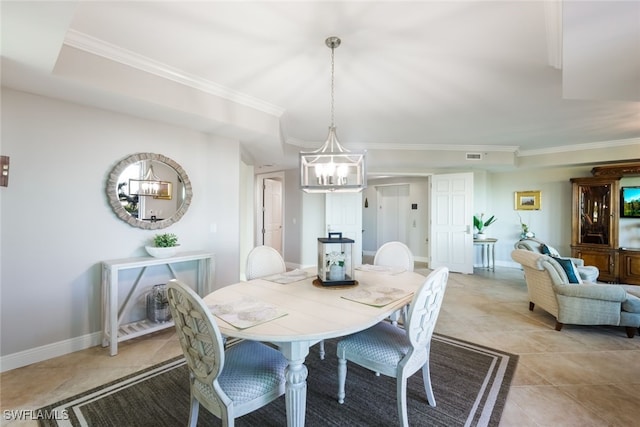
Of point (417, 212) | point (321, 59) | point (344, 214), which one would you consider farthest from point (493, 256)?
point (321, 59)

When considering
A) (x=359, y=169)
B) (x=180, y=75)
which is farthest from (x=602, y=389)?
(x=180, y=75)

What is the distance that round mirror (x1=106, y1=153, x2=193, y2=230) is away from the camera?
280 cm

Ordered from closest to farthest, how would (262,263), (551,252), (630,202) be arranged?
(262,263), (551,252), (630,202)

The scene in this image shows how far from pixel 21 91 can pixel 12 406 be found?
7.74ft

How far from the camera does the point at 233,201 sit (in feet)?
12.2

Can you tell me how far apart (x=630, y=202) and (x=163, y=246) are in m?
7.51

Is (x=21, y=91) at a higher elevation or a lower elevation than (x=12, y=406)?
higher

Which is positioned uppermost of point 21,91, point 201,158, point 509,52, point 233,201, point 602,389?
point 509,52

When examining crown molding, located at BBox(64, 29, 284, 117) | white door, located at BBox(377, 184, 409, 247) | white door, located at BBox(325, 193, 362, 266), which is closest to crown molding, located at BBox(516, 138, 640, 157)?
white door, located at BBox(377, 184, 409, 247)

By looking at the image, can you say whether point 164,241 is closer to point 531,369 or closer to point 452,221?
point 531,369

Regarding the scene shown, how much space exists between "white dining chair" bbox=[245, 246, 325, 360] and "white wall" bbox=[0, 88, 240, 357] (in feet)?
4.11

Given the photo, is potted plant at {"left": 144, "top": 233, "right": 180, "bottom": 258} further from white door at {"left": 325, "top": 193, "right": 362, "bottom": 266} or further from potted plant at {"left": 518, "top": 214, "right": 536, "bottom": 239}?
potted plant at {"left": 518, "top": 214, "right": 536, "bottom": 239}

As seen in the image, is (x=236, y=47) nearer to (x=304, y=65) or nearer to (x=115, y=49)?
(x=304, y=65)

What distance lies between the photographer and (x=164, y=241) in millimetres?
2957
